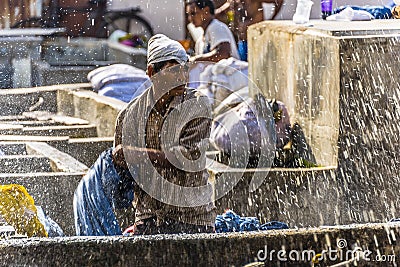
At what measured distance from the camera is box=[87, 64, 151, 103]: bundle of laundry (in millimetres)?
11633

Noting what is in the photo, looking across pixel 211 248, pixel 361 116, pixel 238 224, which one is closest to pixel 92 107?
pixel 361 116

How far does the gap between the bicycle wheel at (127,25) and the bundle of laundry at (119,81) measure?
4606 millimetres

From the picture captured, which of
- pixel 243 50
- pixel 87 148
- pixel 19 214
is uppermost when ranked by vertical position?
pixel 19 214

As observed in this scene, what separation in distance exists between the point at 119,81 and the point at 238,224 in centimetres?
661

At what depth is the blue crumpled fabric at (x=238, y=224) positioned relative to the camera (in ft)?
17.8

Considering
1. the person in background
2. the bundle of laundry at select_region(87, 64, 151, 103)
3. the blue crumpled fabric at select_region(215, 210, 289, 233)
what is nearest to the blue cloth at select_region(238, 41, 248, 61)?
the person in background

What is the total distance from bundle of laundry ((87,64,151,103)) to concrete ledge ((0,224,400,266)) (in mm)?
7189

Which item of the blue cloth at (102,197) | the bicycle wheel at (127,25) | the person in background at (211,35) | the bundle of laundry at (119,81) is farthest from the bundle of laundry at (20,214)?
the bicycle wheel at (127,25)

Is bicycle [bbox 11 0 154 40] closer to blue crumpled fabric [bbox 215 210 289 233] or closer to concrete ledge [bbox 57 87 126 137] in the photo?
concrete ledge [bbox 57 87 126 137]

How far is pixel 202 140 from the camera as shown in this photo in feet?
17.2

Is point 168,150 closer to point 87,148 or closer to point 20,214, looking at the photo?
point 20,214

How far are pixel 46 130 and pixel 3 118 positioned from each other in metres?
1.85

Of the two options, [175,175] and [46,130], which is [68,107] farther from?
[175,175]

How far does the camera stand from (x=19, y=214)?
5.25 meters
